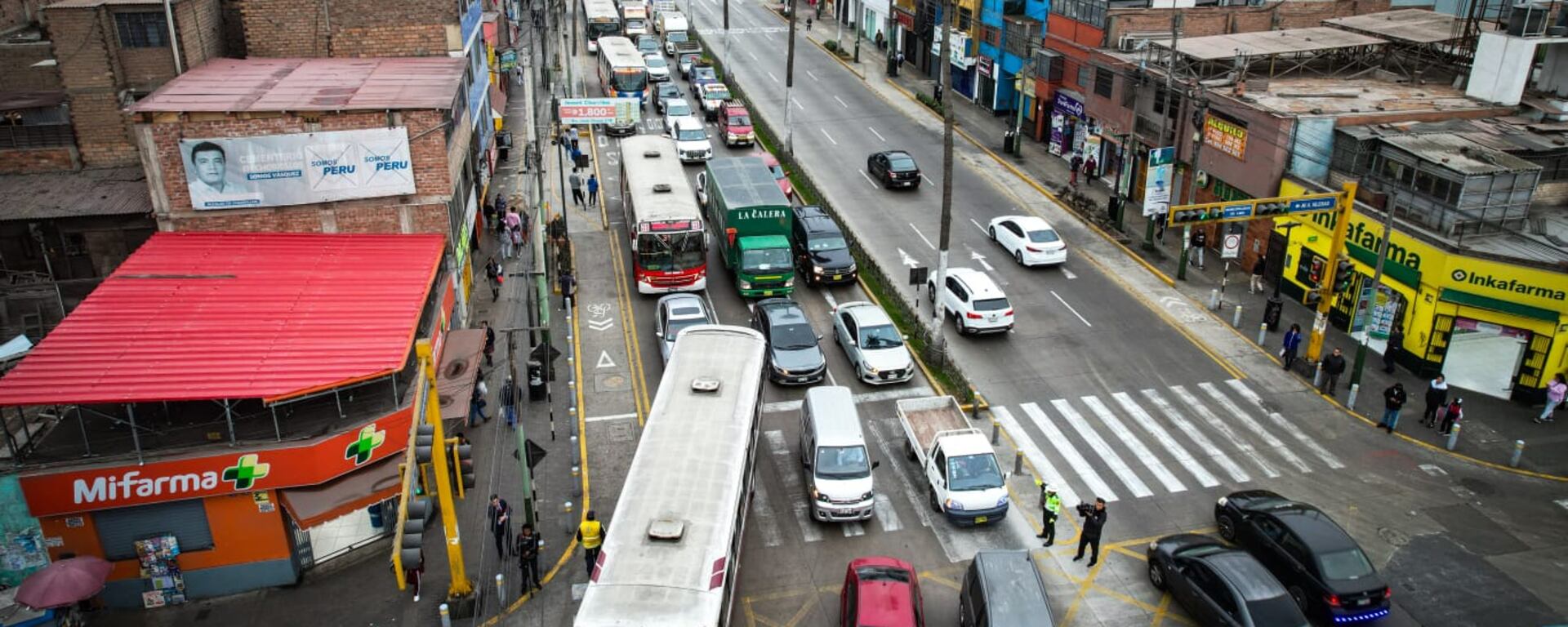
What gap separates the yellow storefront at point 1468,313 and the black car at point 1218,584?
12706 mm

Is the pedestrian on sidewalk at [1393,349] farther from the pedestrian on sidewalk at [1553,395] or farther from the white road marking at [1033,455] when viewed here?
the white road marking at [1033,455]

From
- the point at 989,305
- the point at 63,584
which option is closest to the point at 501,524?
the point at 63,584

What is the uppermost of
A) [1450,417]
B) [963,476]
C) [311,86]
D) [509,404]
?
[311,86]

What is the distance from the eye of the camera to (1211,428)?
28.9 metres

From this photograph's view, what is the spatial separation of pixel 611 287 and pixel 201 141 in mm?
14985

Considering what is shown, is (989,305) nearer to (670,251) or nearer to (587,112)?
(670,251)

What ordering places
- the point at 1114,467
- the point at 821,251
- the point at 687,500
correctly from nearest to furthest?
the point at 687,500 < the point at 1114,467 < the point at 821,251

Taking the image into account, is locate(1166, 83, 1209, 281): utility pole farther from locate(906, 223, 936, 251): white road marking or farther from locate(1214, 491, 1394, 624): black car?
locate(1214, 491, 1394, 624): black car

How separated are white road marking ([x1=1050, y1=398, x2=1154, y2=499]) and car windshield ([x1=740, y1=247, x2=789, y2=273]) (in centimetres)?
1082

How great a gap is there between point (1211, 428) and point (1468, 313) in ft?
29.5

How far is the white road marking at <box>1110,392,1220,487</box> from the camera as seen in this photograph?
26.7m

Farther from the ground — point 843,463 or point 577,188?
point 843,463

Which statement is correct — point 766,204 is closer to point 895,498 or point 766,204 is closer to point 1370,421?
point 895,498

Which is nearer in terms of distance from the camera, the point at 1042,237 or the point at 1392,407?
the point at 1392,407
